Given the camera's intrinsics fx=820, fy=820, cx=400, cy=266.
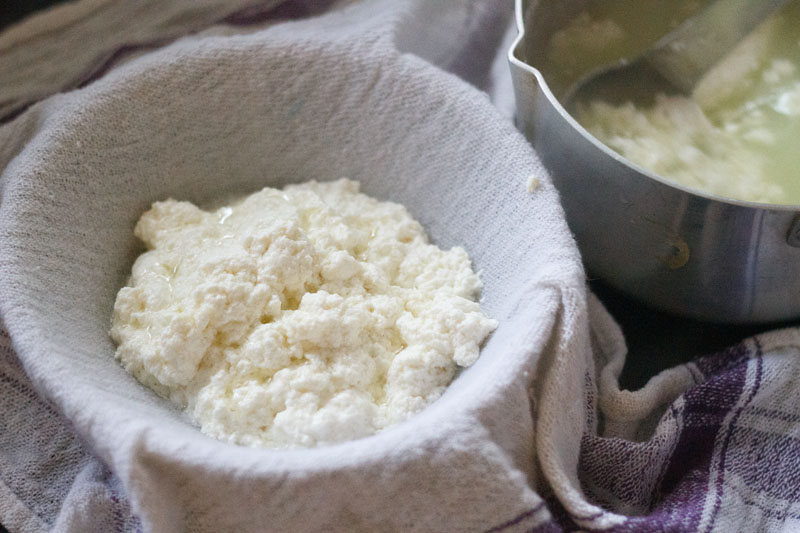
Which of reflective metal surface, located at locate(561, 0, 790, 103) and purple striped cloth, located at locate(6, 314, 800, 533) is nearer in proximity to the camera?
purple striped cloth, located at locate(6, 314, 800, 533)

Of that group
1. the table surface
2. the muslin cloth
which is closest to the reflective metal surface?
the muslin cloth

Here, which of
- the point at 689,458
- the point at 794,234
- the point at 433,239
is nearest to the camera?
the point at 794,234

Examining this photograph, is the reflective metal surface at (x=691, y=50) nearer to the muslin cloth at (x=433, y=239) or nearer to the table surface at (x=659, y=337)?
the muslin cloth at (x=433, y=239)

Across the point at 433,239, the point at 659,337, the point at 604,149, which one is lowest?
the point at 659,337

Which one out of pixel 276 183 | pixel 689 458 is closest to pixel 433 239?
pixel 276 183

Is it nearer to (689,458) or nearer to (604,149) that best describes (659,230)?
(604,149)

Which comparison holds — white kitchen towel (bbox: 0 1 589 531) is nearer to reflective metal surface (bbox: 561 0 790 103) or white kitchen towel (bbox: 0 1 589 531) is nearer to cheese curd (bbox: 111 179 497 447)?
cheese curd (bbox: 111 179 497 447)

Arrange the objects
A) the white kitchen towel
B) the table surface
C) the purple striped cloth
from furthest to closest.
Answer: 1. the table surface
2. the purple striped cloth
3. the white kitchen towel

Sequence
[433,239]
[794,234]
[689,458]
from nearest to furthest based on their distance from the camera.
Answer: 1. [794,234]
2. [689,458]
3. [433,239]
